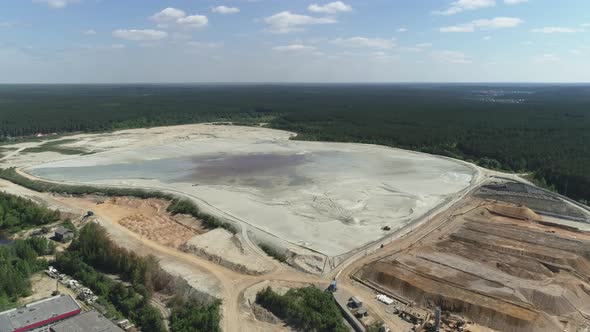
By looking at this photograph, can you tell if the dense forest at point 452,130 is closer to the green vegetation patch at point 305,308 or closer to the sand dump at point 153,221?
the green vegetation patch at point 305,308

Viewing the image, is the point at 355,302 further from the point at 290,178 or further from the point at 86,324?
the point at 290,178

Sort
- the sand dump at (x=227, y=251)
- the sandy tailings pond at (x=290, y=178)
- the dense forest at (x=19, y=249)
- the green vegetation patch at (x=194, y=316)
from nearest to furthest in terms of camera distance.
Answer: the green vegetation patch at (x=194, y=316)
the dense forest at (x=19, y=249)
the sand dump at (x=227, y=251)
the sandy tailings pond at (x=290, y=178)

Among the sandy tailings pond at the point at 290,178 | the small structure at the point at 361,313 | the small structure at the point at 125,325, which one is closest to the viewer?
the small structure at the point at 125,325

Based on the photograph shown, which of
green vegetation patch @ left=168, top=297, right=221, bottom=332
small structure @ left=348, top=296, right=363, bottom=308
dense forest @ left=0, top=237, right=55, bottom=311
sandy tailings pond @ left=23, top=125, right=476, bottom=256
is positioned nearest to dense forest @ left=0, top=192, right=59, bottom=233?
dense forest @ left=0, top=237, right=55, bottom=311

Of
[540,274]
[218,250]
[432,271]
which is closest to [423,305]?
[432,271]

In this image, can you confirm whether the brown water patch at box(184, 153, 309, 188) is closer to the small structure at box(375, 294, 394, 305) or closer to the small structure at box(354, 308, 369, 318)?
the small structure at box(375, 294, 394, 305)

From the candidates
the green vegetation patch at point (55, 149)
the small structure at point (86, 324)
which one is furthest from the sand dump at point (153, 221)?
the green vegetation patch at point (55, 149)

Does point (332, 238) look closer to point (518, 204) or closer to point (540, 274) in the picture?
point (540, 274)

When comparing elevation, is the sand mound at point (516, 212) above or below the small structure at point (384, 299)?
above
